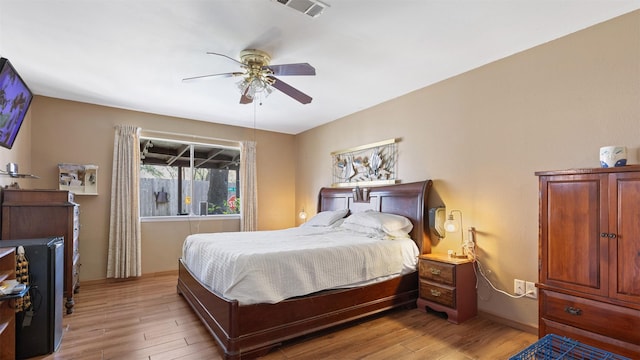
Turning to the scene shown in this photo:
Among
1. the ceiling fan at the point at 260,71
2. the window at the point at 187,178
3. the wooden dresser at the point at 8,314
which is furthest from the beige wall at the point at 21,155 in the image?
the ceiling fan at the point at 260,71

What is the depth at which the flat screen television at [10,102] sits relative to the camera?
9.03 feet

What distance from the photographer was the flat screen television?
2.75m

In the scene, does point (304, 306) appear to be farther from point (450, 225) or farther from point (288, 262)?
point (450, 225)

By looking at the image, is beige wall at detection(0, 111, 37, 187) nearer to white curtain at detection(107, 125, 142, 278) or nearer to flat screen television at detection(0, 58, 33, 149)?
flat screen television at detection(0, 58, 33, 149)

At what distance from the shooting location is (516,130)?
286 centimetres

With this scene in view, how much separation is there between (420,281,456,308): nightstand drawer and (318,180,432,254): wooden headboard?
40cm

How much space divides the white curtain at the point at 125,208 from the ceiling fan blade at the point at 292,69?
10.2 feet

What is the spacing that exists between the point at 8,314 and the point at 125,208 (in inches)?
97.7

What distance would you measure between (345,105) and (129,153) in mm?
3327

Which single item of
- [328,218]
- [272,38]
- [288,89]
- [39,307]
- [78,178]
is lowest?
[39,307]

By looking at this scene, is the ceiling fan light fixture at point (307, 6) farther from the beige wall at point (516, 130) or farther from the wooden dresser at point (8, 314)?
the wooden dresser at point (8, 314)

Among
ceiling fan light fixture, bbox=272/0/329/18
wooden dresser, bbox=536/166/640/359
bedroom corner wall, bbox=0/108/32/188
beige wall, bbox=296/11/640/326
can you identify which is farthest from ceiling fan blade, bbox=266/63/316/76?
bedroom corner wall, bbox=0/108/32/188

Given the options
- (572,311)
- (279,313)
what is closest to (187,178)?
(279,313)

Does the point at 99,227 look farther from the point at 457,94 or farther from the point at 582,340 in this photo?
the point at 582,340
